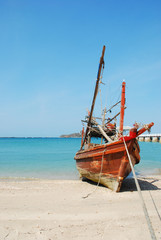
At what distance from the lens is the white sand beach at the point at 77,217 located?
4996 mm

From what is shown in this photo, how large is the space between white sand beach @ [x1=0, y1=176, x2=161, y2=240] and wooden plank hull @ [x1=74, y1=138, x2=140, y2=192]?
2.86 feet

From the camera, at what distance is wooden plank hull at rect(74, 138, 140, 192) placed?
29.2 ft

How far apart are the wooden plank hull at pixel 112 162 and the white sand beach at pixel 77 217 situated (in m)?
0.87

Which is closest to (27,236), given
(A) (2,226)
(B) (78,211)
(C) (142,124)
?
(A) (2,226)

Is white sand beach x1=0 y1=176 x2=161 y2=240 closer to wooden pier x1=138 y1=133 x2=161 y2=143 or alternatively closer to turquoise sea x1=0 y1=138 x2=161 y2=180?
turquoise sea x1=0 y1=138 x2=161 y2=180

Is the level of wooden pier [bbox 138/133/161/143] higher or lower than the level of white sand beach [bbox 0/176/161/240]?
lower

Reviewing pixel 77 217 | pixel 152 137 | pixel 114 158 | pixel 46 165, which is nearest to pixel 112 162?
pixel 114 158

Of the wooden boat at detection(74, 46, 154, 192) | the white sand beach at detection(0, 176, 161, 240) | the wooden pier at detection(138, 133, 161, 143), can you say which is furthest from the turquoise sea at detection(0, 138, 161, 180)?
the wooden pier at detection(138, 133, 161, 143)

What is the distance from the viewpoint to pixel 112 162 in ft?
30.5

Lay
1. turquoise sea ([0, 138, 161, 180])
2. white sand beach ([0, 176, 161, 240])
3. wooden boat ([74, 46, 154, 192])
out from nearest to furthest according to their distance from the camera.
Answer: white sand beach ([0, 176, 161, 240]) < wooden boat ([74, 46, 154, 192]) < turquoise sea ([0, 138, 161, 180])

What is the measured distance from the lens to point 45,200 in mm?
8094

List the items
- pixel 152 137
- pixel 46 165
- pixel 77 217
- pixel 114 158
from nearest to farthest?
pixel 77 217 < pixel 114 158 < pixel 46 165 < pixel 152 137

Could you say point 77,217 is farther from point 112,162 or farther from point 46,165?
point 46,165

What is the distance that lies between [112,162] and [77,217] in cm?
378
